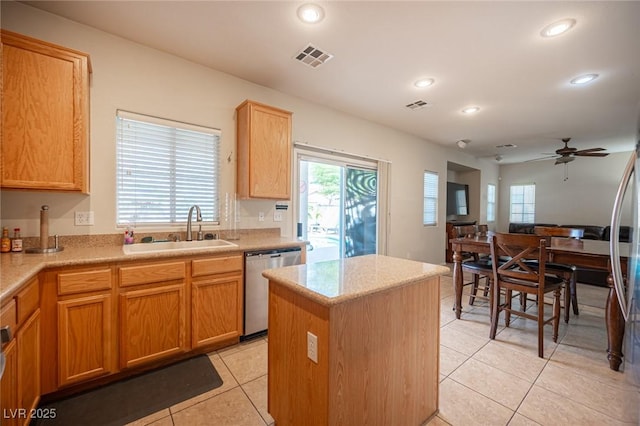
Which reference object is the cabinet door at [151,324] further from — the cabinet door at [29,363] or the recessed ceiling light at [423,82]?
the recessed ceiling light at [423,82]

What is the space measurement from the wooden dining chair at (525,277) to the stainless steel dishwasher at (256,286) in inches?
82.4

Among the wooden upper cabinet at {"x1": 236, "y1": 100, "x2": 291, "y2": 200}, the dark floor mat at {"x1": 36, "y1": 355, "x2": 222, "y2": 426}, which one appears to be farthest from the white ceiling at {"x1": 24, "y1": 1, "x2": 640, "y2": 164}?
the dark floor mat at {"x1": 36, "y1": 355, "x2": 222, "y2": 426}

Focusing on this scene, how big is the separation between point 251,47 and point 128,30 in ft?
3.24

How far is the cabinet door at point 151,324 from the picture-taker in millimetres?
1870

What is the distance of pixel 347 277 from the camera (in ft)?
4.53

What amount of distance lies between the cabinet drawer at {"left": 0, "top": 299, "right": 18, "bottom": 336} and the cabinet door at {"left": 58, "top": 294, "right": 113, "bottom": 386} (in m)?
0.43

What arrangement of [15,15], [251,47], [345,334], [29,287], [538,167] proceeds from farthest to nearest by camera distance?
1. [538,167]
2. [251,47]
3. [15,15]
4. [29,287]
5. [345,334]

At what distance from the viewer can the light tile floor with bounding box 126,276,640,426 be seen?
5.31 feet

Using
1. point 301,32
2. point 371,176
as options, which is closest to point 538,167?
point 371,176

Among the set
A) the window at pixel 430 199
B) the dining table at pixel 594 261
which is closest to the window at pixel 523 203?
the window at pixel 430 199

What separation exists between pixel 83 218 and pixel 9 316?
120cm

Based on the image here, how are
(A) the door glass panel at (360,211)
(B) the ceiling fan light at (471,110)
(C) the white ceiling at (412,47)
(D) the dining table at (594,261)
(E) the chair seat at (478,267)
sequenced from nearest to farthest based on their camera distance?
(C) the white ceiling at (412,47) < (D) the dining table at (594,261) < (E) the chair seat at (478,267) < (B) the ceiling fan light at (471,110) < (A) the door glass panel at (360,211)

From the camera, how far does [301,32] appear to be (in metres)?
2.21

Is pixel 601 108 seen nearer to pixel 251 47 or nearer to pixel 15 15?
pixel 251 47
